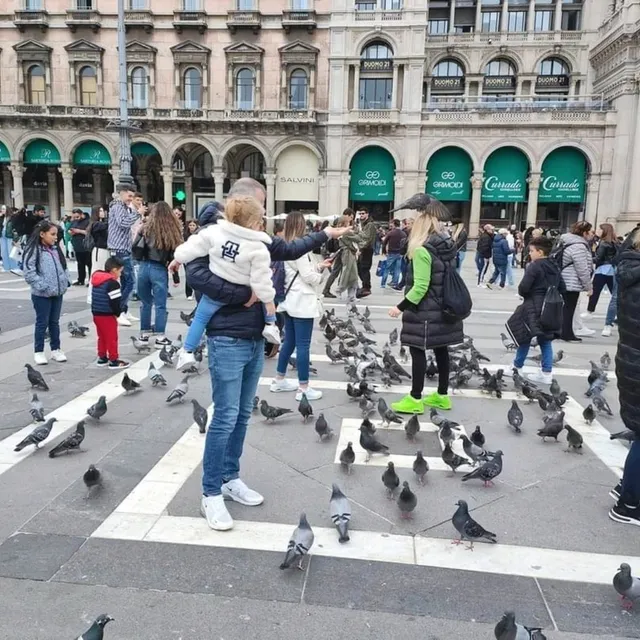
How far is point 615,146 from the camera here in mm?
33844

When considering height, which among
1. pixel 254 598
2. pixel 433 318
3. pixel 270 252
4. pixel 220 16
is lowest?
pixel 254 598

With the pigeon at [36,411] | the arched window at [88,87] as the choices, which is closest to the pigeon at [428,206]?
the pigeon at [36,411]

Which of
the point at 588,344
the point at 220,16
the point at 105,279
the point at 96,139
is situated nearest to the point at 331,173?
the point at 220,16

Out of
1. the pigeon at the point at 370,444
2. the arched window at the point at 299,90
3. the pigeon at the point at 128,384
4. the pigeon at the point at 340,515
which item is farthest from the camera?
the arched window at the point at 299,90

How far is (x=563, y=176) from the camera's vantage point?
3522 centimetres

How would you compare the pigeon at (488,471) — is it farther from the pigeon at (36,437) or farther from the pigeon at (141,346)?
the pigeon at (141,346)

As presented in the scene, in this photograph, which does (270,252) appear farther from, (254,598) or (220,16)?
(220,16)

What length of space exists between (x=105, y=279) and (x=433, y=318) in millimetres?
3647

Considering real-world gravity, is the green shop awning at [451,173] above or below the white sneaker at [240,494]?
above

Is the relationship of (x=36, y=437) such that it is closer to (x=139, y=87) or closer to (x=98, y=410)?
(x=98, y=410)

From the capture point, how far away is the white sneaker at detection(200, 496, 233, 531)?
3.42 m

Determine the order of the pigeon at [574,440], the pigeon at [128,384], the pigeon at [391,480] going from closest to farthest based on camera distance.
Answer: the pigeon at [391,480] < the pigeon at [574,440] < the pigeon at [128,384]

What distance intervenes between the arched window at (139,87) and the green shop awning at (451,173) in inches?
704

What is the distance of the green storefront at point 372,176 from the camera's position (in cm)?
3606
